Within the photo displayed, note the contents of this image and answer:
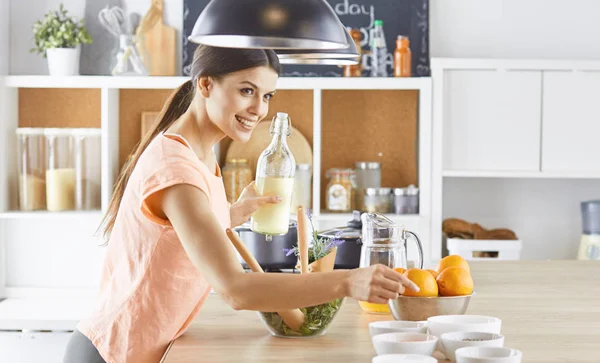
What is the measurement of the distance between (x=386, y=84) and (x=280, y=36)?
2.54 metres

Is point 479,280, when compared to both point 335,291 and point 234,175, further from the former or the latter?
point 234,175

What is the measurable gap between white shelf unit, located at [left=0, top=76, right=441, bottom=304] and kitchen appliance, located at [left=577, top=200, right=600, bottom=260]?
2.36ft

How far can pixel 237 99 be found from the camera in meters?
1.81

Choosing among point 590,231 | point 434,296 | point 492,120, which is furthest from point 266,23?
point 590,231

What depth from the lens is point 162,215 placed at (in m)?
1.67

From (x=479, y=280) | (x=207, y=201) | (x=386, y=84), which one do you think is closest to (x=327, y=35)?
(x=207, y=201)

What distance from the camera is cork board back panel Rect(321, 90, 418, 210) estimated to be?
4492 mm

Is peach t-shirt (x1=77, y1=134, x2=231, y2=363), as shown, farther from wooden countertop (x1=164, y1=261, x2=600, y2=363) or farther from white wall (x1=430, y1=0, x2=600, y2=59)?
white wall (x1=430, y1=0, x2=600, y2=59)

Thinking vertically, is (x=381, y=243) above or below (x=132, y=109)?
below

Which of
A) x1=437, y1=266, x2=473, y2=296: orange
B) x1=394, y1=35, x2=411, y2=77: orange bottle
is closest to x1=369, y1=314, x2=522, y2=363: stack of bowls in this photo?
x1=437, y1=266, x2=473, y2=296: orange

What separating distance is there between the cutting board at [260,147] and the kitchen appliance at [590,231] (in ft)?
4.52

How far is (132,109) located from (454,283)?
3006mm

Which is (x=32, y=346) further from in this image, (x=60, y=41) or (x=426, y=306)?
(x=426, y=306)

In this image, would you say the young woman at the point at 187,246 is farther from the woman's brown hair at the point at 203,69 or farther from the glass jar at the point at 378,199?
the glass jar at the point at 378,199
